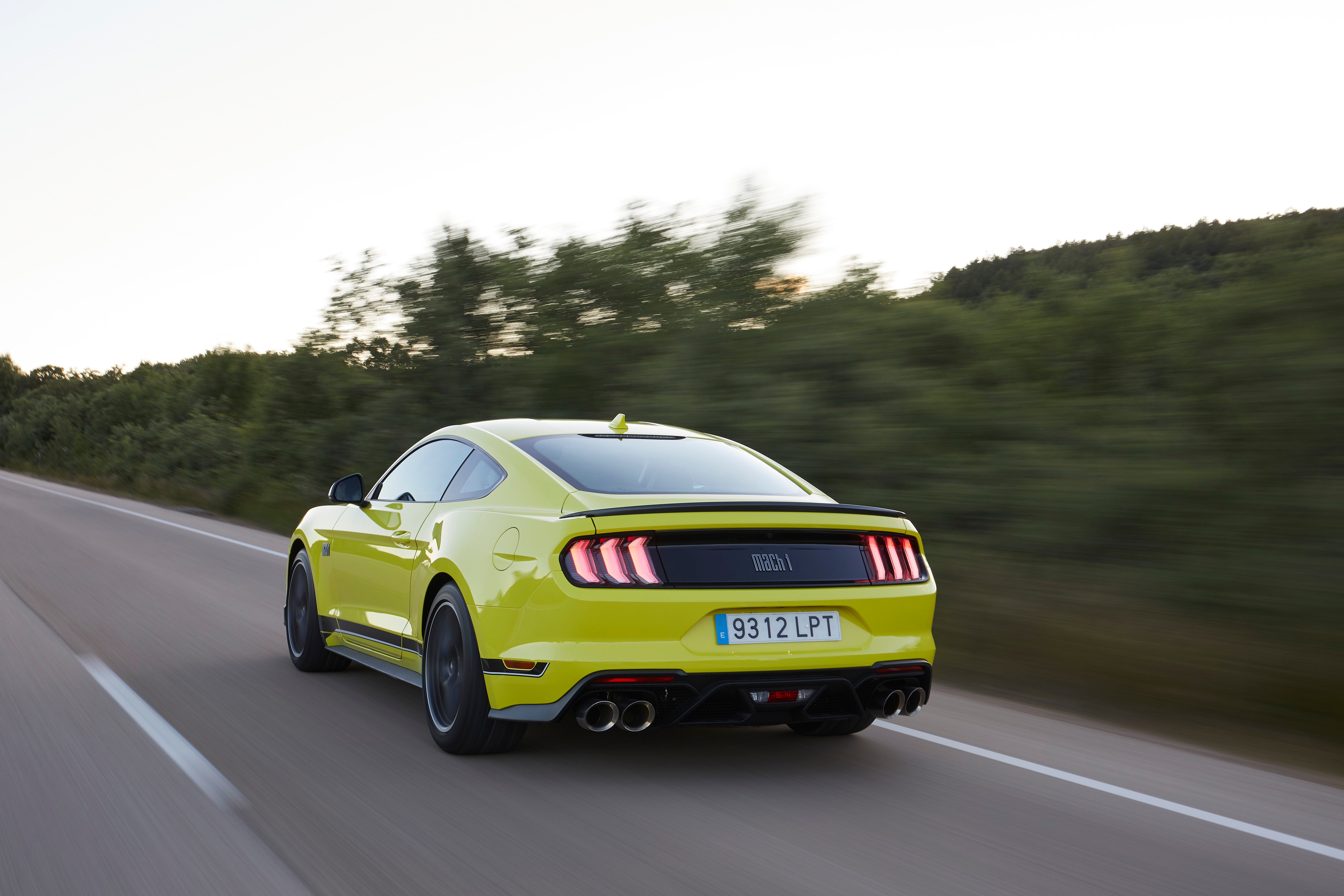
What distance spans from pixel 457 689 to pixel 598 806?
987 mm

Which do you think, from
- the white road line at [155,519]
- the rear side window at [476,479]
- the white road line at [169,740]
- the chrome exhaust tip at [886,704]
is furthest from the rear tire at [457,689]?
the white road line at [155,519]

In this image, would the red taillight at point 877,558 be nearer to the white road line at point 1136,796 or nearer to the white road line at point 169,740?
the white road line at point 1136,796

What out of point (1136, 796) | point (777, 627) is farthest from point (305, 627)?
point (1136, 796)

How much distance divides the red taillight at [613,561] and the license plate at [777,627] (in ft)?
1.00

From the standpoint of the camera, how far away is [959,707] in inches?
244

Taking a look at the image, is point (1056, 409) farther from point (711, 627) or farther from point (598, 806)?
point (598, 806)

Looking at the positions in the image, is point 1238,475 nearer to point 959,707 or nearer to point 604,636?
point 959,707

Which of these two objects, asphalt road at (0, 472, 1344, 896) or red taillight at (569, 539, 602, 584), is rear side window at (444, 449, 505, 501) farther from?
asphalt road at (0, 472, 1344, 896)

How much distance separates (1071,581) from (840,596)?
3.93m

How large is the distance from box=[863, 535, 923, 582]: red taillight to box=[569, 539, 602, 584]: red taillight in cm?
119

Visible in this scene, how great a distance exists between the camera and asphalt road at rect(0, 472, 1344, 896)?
3500mm

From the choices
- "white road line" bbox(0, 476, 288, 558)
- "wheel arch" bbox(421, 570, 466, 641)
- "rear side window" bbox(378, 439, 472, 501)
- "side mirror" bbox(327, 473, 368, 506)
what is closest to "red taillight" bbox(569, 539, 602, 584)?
"wheel arch" bbox(421, 570, 466, 641)

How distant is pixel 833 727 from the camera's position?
17.7 feet

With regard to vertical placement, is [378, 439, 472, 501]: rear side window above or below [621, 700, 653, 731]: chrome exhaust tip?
above
